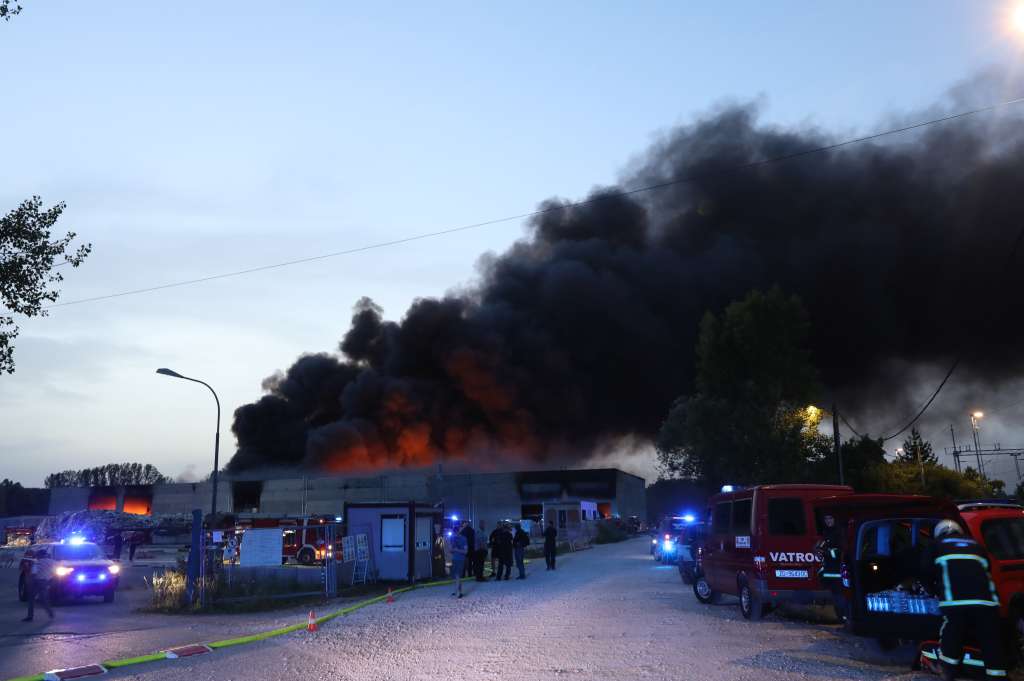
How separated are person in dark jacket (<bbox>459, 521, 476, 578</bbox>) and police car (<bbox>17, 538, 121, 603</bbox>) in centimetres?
872

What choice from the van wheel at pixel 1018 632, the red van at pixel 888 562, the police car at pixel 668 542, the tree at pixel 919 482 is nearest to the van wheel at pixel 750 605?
the red van at pixel 888 562

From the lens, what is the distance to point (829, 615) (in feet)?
40.4

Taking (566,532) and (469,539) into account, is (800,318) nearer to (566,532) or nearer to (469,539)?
(566,532)

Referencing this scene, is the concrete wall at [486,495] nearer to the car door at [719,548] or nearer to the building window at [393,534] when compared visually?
the building window at [393,534]

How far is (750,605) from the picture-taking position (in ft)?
40.0

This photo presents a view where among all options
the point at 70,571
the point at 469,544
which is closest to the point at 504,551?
the point at 469,544

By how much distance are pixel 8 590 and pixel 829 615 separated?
2268 cm

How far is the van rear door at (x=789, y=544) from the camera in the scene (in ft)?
37.6

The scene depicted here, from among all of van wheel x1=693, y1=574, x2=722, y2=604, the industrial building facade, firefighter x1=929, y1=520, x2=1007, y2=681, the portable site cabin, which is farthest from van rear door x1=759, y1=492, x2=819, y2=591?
the industrial building facade

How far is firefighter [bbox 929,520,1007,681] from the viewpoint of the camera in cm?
683

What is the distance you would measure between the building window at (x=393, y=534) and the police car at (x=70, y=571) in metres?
6.64

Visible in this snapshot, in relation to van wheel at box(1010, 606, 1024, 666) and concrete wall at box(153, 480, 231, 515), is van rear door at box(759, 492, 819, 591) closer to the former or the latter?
van wheel at box(1010, 606, 1024, 666)

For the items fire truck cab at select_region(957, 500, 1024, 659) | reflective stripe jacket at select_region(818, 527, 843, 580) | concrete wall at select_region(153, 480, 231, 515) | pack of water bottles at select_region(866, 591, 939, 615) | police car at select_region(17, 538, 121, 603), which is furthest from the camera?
concrete wall at select_region(153, 480, 231, 515)

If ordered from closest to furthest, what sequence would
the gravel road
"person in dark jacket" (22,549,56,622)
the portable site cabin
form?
1. the gravel road
2. "person in dark jacket" (22,549,56,622)
3. the portable site cabin
